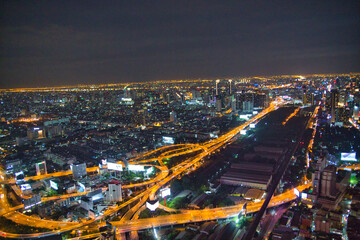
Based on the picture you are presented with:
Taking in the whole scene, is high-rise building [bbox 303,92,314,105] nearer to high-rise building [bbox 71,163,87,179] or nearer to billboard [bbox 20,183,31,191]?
high-rise building [bbox 71,163,87,179]

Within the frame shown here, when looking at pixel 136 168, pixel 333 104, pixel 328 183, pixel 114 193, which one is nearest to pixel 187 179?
pixel 136 168

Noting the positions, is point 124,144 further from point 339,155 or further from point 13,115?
point 13,115

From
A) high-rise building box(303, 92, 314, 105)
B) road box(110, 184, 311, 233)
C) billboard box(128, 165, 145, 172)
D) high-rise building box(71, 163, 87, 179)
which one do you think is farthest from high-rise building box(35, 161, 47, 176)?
high-rise building box(303, 92, 314, 105)

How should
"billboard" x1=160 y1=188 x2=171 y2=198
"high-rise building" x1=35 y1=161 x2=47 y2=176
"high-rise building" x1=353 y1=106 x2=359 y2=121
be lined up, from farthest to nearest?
1. "high-rise building" x1=353 y1=106 x2=359 y2=121
2. "high-rise building" x1=35 y1=161 x2=47 y2=176
3. "billboard" x1=160 y1=188 x2=171 y2=198

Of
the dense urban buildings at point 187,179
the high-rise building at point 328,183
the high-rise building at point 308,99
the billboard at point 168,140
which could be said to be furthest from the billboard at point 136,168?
the high-rise building at point 308,99

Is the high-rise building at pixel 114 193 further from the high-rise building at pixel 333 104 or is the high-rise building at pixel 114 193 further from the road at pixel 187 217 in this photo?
the high-rise building at pixel 333 104

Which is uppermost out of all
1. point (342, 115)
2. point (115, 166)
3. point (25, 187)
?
point (342, 115)

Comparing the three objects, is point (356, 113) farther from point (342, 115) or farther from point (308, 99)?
point (308, 99)
